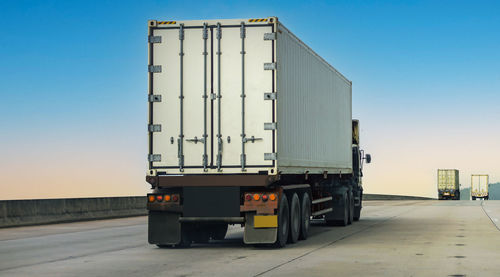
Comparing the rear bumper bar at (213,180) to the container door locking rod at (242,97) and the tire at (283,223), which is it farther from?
the tire at (283,223)

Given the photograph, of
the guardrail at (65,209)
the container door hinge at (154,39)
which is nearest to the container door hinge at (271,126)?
the container door hinge at (154,39)

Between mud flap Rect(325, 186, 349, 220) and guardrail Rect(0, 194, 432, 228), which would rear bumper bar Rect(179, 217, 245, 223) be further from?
guardrail Rect(0, 194, 432, 228)

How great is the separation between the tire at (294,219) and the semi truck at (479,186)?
6887cm

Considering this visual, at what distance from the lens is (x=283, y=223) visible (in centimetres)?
1605

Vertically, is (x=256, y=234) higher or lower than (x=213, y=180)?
lower

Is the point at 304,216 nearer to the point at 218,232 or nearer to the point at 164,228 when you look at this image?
the point at 218,232

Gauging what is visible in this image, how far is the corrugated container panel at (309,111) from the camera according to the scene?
15.8 m

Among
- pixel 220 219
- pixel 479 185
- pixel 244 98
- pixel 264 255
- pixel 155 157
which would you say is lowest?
pixel 264 255

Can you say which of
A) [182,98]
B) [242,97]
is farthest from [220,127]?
[182,98]

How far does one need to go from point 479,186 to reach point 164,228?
71401 mm

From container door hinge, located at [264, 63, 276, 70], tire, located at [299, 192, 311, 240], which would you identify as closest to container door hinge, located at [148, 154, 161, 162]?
container door hinge, located at [264, 63, 276, 70]

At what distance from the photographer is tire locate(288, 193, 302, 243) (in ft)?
54.6

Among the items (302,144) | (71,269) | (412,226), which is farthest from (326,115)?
(71,269)

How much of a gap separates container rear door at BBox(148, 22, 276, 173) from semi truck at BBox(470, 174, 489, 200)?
71.2 meters
